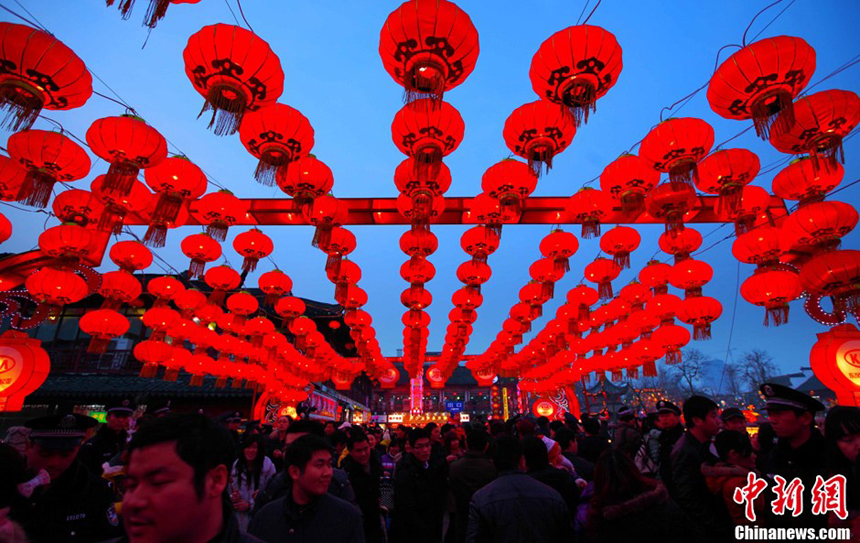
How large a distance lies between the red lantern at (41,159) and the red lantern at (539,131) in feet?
17.2

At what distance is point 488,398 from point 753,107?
39.0 metres

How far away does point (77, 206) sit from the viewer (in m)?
6.27

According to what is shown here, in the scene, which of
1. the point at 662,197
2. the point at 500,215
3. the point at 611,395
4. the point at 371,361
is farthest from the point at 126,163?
the point at 611,395

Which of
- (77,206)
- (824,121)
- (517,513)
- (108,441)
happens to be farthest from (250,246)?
(824,121)

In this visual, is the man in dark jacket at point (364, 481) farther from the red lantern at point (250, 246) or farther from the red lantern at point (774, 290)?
the red lantern at point (774, 290)

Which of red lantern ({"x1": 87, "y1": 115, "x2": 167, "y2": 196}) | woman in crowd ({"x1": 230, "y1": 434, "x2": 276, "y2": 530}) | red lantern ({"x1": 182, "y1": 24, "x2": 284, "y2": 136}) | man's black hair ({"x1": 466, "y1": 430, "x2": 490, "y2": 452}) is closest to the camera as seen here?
red lantern ({"x1": 182, "y1": 24, "x2": 284, "y2": 136})

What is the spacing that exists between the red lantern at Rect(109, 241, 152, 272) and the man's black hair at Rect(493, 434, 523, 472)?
7.50 meters

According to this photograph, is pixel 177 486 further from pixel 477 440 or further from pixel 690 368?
pixel 690 368

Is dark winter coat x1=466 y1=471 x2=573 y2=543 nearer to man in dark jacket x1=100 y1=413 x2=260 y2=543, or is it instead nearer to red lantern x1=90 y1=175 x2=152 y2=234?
man in dark jacket x1=100 y1=413 x2=260 y2=543

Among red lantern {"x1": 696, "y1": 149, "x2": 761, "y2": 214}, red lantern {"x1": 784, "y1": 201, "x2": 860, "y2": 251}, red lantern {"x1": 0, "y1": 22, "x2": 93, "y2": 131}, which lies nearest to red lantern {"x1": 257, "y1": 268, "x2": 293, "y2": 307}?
red lantern {"x1": 0, "y1": 22, "x2": 93, "y2": 131}

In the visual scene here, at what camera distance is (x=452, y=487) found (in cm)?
403

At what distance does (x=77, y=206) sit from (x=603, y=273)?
9343mm

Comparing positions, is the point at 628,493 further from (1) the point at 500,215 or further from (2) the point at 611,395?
(2) the point at 611,395

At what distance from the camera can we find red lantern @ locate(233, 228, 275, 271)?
7261 millimetres
